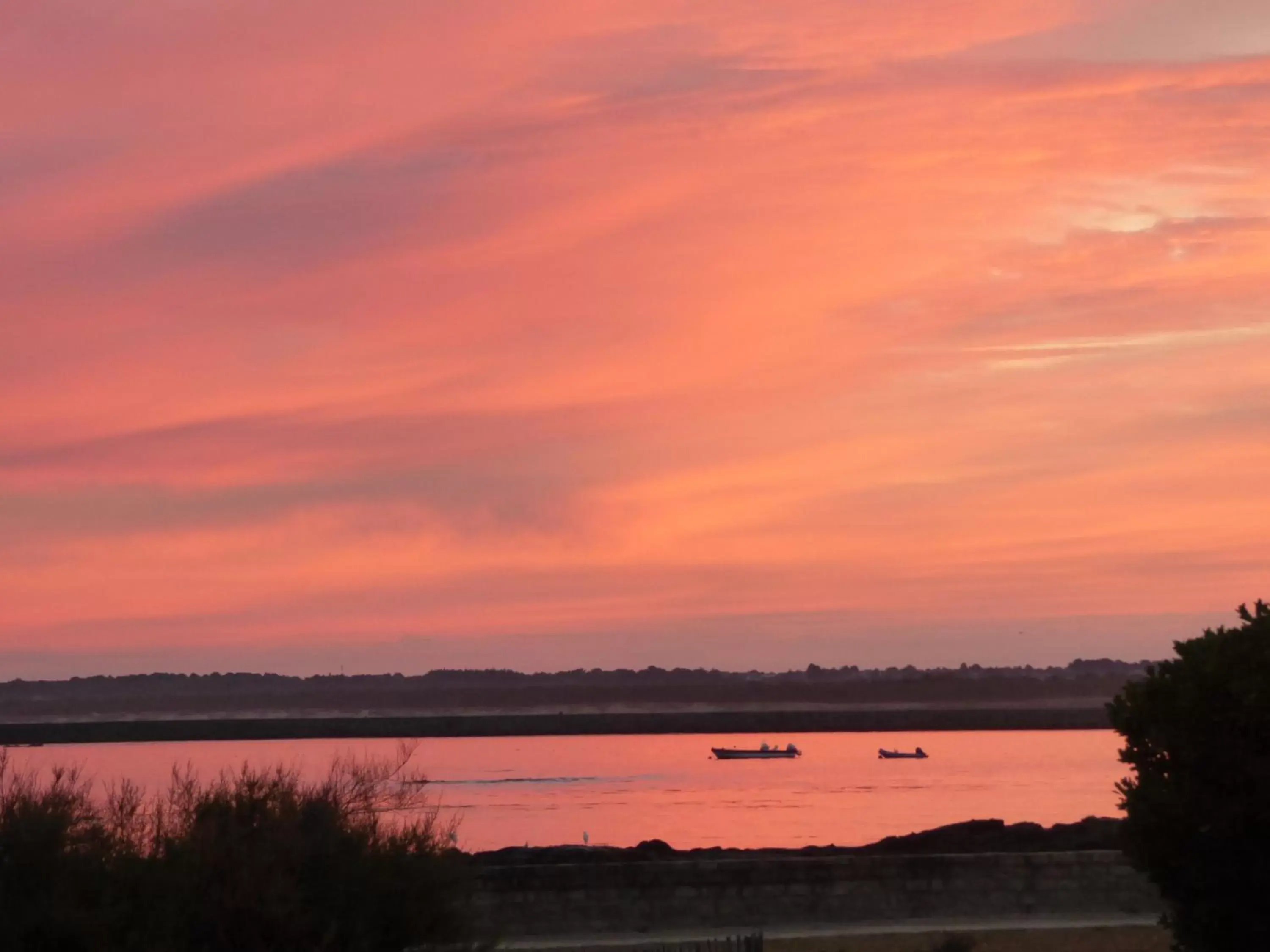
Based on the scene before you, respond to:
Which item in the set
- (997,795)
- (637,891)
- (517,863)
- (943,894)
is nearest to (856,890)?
(943,894)

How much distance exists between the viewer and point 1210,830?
44.6ft

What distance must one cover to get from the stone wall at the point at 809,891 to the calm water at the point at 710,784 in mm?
4412

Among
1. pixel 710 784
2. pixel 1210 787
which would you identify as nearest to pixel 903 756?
pixel 710 784

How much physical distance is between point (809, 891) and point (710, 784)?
71252 mm

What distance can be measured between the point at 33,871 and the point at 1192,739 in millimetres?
9907

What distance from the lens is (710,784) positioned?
9381 centimetres

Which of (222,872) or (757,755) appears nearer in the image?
(222,872)

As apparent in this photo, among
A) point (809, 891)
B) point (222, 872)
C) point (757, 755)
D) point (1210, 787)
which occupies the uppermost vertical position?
point (757, 755)

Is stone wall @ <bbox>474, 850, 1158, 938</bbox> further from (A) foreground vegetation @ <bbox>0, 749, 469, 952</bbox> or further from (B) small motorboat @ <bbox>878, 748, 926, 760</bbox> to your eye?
(B) small motorboat @ <bbox>878, 748, 926, 760</bbox>

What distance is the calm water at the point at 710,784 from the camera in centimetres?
5831

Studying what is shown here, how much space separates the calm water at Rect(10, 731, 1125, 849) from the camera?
58312 millimetres

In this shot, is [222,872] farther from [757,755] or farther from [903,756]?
[757,755]

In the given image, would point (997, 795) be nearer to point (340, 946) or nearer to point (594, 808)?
point (594, 808)

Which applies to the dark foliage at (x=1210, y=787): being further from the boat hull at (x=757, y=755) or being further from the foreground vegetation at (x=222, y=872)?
the boat hull at (x=757, y=755)
